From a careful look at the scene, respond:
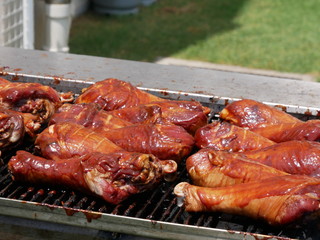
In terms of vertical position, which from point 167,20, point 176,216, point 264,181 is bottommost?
point 167,20

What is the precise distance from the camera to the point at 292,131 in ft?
10.6

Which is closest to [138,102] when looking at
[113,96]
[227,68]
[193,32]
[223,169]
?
[113,96]

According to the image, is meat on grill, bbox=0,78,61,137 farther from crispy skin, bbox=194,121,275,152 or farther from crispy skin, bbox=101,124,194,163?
crispy skin, bbox=194,121,275,152

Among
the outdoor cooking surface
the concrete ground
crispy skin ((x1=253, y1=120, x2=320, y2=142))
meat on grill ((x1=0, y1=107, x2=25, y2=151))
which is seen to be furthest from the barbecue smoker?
the concrete ground

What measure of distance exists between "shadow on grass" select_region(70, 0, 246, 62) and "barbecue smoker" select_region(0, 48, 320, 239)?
21.4 ft

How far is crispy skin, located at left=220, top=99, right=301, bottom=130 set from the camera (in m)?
3.44

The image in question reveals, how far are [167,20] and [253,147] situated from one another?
10.8 metres

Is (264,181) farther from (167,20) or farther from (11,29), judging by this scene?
(167,20)

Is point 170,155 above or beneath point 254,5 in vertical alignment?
above

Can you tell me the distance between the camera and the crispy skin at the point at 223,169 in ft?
9.30

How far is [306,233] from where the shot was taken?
2.63m

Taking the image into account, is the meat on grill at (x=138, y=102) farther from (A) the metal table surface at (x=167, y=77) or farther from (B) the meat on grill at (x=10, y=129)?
(B) the meat on grill at (x=10, y=129)

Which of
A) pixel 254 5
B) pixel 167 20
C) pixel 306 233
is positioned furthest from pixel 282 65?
pixel 306 233

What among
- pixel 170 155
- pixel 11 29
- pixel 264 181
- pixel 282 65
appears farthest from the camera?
pixel 282 65
